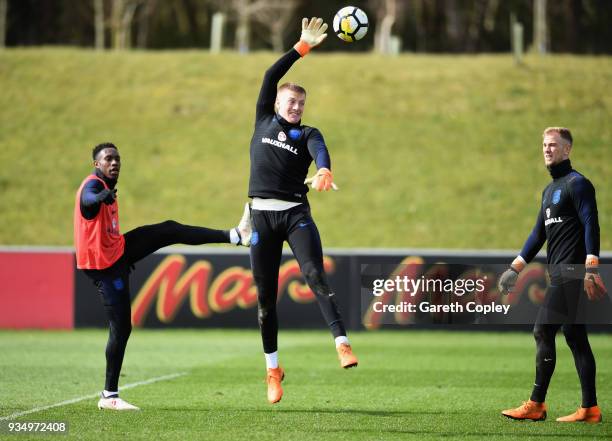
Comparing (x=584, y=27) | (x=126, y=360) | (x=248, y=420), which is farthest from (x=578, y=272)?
(x=584, y=27)

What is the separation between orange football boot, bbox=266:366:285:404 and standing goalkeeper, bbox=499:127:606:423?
6.33ft

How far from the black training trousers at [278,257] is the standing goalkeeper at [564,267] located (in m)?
1.59

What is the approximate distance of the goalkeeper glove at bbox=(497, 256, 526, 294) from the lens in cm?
904

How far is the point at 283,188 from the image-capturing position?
8.77 m

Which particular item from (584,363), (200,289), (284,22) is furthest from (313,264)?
(284,22)

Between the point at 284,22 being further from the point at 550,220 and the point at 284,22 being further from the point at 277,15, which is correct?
the point at 550,220

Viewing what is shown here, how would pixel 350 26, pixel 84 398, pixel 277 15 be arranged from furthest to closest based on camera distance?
pixel 277 15
pixel 84 398
pixel 350 26

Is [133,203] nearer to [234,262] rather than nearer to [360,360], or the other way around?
[234,262]

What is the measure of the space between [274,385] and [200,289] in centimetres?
1064

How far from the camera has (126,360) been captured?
14.4m

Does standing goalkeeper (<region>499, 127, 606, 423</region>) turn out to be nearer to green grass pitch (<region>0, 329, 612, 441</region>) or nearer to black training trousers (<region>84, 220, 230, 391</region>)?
green grass pitch (<region>0, 329, 612, 441</region>)

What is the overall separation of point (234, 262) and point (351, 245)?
7.16m

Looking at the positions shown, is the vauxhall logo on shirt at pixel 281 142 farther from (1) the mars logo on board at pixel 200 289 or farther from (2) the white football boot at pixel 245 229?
(1) the mars logo on board at pixel 200 289

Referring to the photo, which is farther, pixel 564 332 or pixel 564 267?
pixel 564 332
